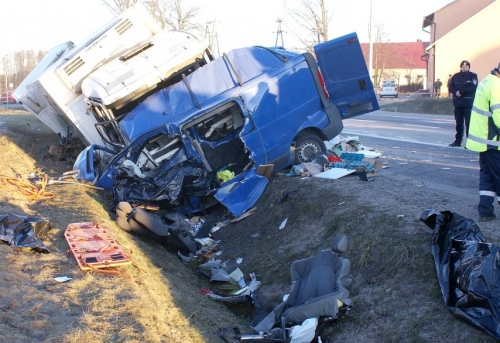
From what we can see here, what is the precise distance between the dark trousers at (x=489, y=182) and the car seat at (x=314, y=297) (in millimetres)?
1685

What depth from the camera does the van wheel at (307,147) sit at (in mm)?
9656

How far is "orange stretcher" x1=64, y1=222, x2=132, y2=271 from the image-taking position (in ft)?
18.8

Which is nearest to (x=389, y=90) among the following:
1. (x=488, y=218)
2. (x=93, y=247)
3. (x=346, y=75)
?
(x=346, y=75)

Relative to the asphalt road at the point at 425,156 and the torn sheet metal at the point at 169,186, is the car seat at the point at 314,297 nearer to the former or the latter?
the asphalt road at the point at 425,156

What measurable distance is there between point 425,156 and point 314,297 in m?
7.00

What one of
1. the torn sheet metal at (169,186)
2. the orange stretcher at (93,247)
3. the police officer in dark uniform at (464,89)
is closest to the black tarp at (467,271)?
the orange stretcher at (93,247)

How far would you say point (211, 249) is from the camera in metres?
8.32

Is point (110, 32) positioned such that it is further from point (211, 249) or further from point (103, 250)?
point (103, 250)

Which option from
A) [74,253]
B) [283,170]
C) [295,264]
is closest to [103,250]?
[74,253]

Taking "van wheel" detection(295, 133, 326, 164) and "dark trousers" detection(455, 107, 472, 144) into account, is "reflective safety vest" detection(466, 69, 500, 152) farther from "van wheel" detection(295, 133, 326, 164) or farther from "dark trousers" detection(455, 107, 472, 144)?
"dark trousers" detection(455, 107, 472, 144)

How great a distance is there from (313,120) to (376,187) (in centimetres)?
220

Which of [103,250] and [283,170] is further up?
[103,250]

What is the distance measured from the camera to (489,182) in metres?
5.80

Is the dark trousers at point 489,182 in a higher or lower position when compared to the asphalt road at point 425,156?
higher
